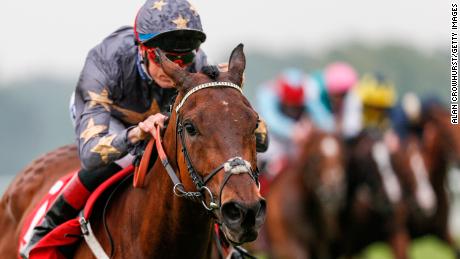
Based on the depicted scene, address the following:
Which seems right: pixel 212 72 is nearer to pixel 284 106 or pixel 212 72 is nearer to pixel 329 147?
pixel 329 147

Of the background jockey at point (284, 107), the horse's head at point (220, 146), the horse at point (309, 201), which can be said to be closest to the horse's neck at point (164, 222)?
the horse's head at point (220, 146)

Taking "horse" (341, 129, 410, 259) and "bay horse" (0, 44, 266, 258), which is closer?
"bay horse" (0, 44, 266, 258)

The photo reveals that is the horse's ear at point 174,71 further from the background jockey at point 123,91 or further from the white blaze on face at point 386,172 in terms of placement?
the white blaze on face at point 386,172

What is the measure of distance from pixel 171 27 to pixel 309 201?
8.24 m

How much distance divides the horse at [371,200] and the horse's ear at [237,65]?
898 centimetres

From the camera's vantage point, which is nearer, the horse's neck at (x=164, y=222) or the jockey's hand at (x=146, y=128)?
the horse's neck at (x=164, y=222)

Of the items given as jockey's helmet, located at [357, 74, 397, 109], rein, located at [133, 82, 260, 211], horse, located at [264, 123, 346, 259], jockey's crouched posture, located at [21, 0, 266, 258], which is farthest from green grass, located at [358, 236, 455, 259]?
rein, located at [133, 82, 260, 211]

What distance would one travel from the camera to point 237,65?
5.47m

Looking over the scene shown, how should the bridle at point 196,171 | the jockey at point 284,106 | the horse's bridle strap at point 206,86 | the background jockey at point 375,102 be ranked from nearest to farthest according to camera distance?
1. the bridle at point 196,171
2. the horse's bridle strap at point 206,86
3. the jockey at point 284,106
4. the background jockey at point 375,102

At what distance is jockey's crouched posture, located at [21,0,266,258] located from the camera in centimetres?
585

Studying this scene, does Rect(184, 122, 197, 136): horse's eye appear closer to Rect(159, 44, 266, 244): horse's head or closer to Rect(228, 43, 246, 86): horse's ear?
Rect(159, 44, 266, 244): horse's head

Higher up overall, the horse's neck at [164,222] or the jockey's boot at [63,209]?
the horse's neck at [164,222]

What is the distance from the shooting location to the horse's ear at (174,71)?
5.37 metres

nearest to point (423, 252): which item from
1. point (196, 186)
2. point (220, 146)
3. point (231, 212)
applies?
point (196, 186)
